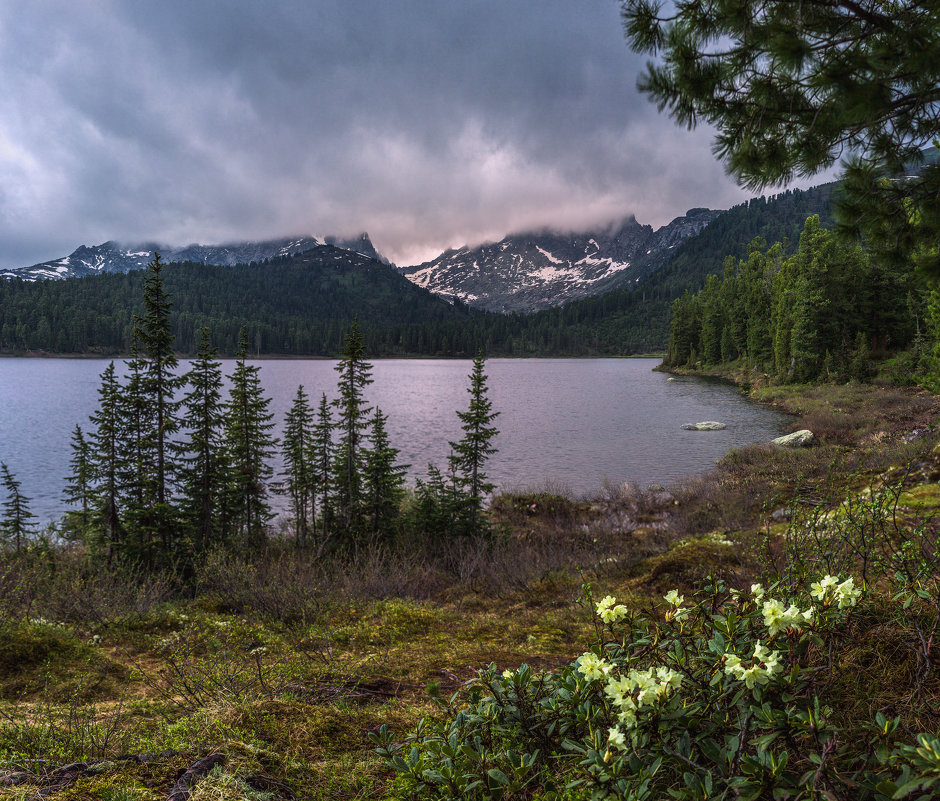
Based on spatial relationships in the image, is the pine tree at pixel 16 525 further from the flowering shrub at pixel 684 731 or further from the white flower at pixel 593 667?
the white flower at pixel 593 667

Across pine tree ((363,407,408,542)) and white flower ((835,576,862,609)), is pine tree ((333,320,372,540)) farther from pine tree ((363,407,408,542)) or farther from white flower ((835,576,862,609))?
white flower ((835,576,862,609))

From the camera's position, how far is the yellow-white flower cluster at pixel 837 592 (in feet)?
6.02

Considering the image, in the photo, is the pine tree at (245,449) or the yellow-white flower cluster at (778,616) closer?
the yellow-white flower cluster at (778,616)

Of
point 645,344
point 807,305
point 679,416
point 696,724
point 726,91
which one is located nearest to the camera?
point 696,724

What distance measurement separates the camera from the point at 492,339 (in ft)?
593

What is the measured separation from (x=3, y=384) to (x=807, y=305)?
94779 mm

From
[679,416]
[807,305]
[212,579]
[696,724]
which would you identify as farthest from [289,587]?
[807,305]

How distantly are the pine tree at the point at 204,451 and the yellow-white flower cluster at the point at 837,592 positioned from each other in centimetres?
1607

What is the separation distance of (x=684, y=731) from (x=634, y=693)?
0.82 feet

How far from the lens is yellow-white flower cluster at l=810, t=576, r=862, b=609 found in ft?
6.02

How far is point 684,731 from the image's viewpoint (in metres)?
1.79

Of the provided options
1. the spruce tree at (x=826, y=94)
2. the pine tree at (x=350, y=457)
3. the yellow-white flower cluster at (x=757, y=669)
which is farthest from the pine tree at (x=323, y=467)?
the yellow-white flower cluster at (x=757, y=669)

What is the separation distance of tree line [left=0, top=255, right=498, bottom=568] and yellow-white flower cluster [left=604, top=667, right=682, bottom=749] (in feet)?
38.8

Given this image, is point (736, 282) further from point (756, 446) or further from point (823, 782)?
point (823, 782)
